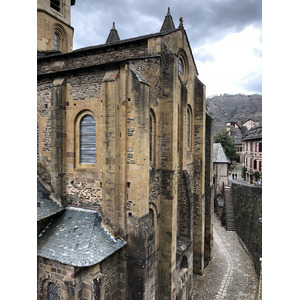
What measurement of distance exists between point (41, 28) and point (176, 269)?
19680 millimetres

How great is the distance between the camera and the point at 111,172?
9250 mm

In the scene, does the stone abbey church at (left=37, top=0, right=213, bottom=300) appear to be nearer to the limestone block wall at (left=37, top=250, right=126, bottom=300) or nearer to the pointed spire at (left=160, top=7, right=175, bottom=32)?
the limestone block wall at (left=37, top=250, right=126, bottom=300)

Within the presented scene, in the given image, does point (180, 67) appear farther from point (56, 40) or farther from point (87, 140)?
point (56, 40)

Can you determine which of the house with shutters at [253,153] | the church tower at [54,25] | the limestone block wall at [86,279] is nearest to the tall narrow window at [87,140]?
the limestone block wall at [86,279]

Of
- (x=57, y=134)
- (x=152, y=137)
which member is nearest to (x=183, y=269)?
(x=152, y=137)

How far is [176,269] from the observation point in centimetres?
1246

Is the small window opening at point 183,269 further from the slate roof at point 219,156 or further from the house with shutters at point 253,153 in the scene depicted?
the slate roof at point 219,156

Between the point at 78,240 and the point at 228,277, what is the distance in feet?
41.0

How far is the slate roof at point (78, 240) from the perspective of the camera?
316 inches

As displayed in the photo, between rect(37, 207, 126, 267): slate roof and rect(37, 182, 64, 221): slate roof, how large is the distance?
492 millimetres

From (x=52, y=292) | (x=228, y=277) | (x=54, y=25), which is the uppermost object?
(x=54, y=25)

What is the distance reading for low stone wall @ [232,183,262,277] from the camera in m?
17.0

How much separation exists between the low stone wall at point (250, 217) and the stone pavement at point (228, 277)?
0.80 metres

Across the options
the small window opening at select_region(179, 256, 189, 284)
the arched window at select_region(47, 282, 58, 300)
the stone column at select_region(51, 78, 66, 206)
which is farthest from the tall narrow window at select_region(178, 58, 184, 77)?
the arched window at select_region(47, 282, 58, 300)
